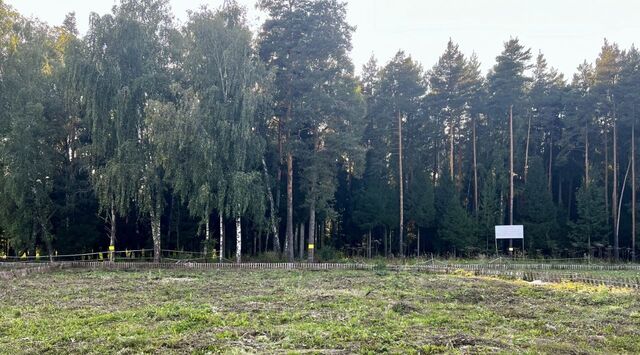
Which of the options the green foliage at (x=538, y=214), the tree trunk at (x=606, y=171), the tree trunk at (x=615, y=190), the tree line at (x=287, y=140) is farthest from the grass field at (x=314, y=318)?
the tree trunk at (x=606, y=171)

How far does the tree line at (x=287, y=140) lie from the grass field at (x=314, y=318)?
13.1 meters

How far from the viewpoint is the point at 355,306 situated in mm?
14336

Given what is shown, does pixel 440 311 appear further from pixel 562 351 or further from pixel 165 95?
pixel 165 95

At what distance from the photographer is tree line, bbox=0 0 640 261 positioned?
31.6 meters

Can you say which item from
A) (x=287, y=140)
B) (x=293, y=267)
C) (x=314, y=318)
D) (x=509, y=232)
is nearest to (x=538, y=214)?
(x=509, y=232)

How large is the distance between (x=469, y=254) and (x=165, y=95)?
24.5 m

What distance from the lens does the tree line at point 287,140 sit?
31.6m

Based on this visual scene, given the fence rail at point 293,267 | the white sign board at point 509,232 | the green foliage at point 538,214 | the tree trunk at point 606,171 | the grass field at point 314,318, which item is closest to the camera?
the grass field at point 314,318

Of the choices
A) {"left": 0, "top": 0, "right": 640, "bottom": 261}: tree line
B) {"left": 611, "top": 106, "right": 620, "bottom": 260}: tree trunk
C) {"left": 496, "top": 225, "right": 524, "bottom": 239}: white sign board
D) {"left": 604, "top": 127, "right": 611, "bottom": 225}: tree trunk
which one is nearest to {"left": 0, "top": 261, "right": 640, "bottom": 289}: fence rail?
{"left": 0, "top": 0, "right": 640, "bottom": 261}: tree line

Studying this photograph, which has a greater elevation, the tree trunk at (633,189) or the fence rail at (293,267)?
the tree trunk at (633,189)

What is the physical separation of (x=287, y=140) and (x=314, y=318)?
77.8ft

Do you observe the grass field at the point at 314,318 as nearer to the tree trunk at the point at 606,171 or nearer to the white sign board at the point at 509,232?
the white sign board at the point at 509,232

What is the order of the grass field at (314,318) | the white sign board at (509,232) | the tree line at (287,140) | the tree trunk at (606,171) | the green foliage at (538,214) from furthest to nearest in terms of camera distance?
the tree trunk at (606,171) → the green foliage at (538,214) → the white sign board at (509,232) → the tree line at (287,140) → the grass field at (314,318)

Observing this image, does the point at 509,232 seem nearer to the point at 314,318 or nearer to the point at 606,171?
the point at 606,171
